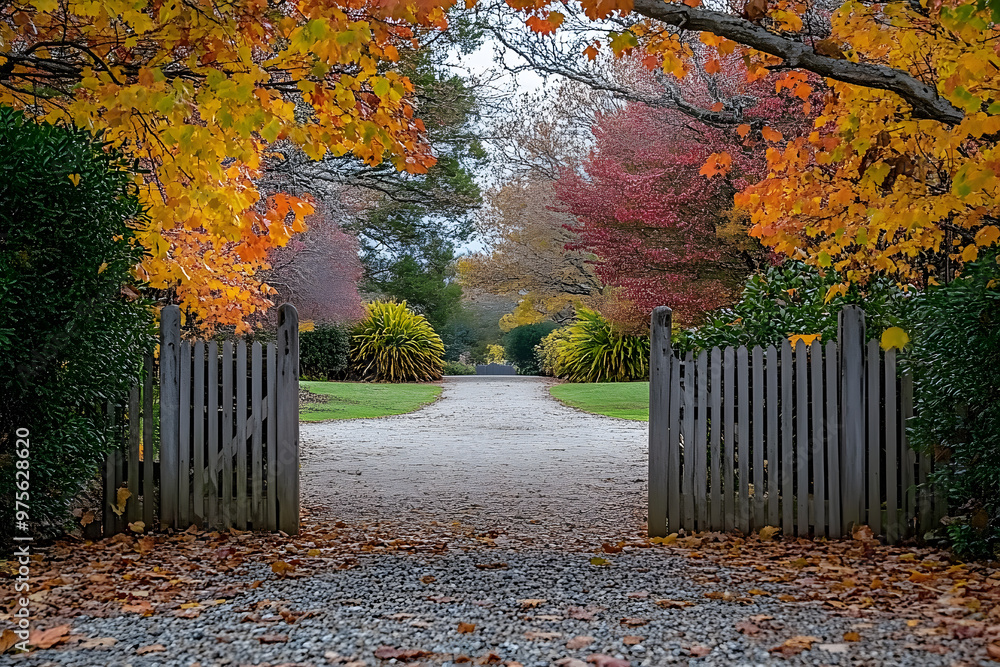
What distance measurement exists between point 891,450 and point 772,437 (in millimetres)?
715

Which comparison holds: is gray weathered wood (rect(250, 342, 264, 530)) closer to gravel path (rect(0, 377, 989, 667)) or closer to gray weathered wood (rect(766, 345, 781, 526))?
gravel path (rect(0, 377, 989, 667))

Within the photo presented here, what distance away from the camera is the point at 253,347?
17.4 feet

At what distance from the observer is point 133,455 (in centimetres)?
526

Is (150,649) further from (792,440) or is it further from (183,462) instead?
(792,440)

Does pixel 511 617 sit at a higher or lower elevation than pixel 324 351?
lower

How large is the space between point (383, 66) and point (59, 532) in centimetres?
686

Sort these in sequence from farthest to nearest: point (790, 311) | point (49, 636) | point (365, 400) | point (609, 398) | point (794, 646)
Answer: point (365, 400), point (609, 398), point (790, 311), point (49, 636), point (794, 646)

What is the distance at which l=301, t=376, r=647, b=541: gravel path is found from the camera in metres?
6.46

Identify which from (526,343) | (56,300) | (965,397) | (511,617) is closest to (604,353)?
(526,343)

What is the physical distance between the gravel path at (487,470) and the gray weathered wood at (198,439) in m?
1.31

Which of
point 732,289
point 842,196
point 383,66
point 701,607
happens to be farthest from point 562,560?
point 732,289

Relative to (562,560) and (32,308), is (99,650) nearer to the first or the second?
(32,308)
